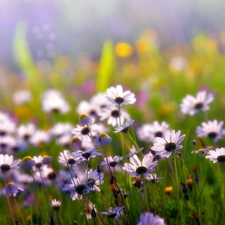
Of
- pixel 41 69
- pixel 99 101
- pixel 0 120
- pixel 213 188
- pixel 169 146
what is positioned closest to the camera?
pixel 169 146

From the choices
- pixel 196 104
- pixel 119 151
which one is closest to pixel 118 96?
pixel 196 104

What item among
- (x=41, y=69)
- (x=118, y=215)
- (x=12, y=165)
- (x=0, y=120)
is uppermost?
(x=41, y=69)

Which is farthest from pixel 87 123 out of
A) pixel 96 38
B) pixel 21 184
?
pixel 96 38

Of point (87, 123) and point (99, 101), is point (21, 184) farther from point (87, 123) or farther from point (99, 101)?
point (87, 123)

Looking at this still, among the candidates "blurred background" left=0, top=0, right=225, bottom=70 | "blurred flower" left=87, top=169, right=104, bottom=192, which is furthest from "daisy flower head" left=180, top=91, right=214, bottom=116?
"blurred background" left=0, top=0, right=225, bottom=70

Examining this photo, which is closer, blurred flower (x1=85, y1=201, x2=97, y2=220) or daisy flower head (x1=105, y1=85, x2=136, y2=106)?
blurred flower (x1=85, y1=201, x2=97, y2=220)

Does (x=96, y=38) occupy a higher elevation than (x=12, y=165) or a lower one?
higher

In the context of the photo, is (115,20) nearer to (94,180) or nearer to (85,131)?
(85,131)

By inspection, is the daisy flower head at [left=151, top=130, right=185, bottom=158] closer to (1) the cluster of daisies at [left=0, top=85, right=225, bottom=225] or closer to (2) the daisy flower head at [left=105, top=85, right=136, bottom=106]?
(1) the cluster of daisies at [left=0, top=85, right=225, bottom=225]
